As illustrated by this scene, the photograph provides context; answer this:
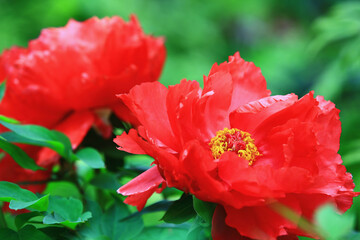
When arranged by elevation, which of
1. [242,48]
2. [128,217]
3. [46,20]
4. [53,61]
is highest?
[242,48]

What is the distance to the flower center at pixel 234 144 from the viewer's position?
0.31 metres

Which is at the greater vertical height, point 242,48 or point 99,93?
point 242,48

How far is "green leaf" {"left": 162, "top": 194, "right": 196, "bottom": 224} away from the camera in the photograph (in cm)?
29

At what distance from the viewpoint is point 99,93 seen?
417 millimetres

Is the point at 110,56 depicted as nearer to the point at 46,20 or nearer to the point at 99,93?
the point at 99,93

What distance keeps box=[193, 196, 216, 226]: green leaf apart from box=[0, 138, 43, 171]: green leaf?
0.15 metres

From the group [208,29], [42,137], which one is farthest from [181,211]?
[208,29]

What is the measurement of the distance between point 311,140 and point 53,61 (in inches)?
9.6

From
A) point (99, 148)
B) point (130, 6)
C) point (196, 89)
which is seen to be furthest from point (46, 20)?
point (196, 89)

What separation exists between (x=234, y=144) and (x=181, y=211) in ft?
0.19

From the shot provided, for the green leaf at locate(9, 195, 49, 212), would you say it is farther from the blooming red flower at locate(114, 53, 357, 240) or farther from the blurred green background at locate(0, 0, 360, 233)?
the blurred green background at locate(0, 0, 360, 233)

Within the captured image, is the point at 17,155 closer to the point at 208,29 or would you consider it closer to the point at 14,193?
the point at 14,193

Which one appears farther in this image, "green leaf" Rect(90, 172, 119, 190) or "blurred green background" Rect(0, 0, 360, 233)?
"blurred green background" Rect(0, 0, 360, 233)

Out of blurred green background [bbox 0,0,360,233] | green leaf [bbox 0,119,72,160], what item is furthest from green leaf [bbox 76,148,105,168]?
blurred green background [bbox 0,0,360,233]
